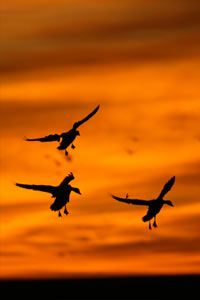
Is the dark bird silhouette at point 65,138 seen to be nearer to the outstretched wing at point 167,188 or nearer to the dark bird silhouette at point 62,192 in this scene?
the dark bird silhouette at point 62,192

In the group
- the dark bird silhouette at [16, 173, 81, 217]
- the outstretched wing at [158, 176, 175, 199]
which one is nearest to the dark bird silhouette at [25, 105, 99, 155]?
the dark bird silhouette at [16, 173, 81, 217]

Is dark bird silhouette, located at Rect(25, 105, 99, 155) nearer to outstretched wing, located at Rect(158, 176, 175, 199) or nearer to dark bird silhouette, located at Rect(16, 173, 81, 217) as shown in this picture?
dark bird silhouette, located at Rect(16, 173, 81, 217)

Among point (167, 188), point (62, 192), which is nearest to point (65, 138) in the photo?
point (62, 192)

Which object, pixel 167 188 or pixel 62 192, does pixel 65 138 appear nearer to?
pixel 62 192

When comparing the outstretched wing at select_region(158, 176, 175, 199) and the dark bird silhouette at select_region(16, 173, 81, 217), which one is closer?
the dark bird silhouette at select_region(16, 173, 81, 217)

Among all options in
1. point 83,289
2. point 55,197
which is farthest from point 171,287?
point 55,197

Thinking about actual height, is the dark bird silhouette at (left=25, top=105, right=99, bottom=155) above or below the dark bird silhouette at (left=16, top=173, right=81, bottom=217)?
above

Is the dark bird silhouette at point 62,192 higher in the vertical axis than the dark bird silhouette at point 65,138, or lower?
lower

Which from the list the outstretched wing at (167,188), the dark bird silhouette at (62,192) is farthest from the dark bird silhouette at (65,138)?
the outstretched wing at (167,188)

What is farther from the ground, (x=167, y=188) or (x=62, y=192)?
(x=167, y=188)

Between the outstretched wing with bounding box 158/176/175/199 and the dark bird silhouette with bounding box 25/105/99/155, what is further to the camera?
the outstretched wing with bounding box 158/176/175/199

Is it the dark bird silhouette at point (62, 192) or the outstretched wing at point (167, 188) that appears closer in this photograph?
the dark bird silhouette at point (62, 192)

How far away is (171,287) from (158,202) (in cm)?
1647

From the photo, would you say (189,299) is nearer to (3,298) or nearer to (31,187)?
(3,298)
